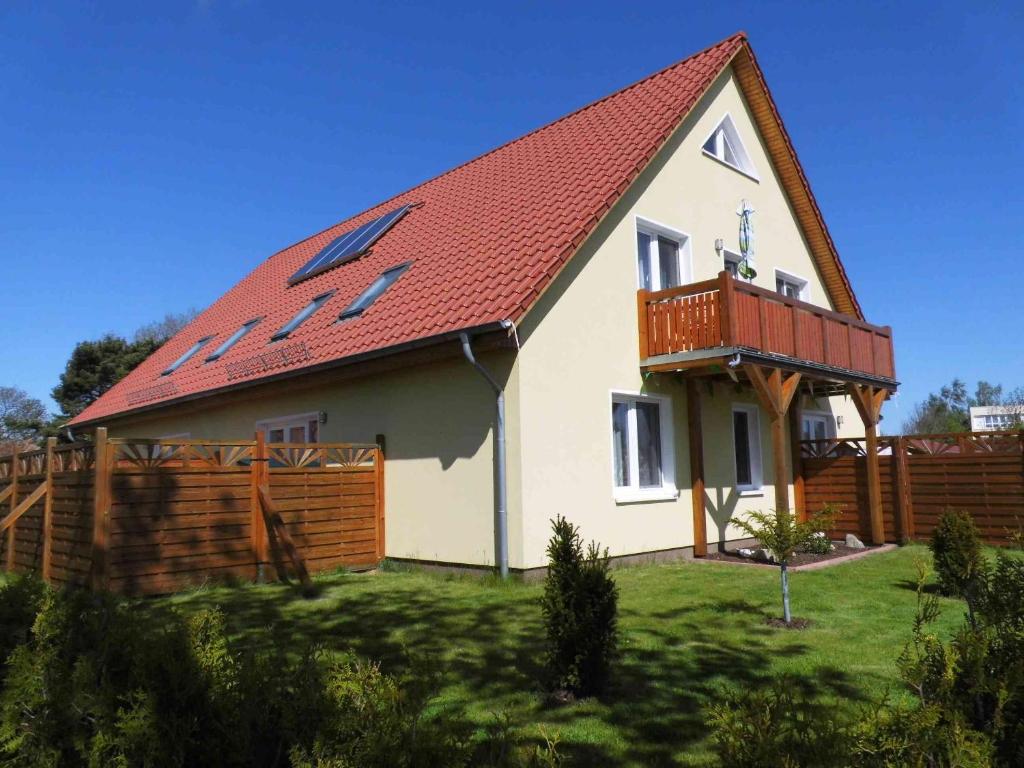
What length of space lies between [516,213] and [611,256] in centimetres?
199

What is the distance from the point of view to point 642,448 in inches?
458

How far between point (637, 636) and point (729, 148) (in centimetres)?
1160

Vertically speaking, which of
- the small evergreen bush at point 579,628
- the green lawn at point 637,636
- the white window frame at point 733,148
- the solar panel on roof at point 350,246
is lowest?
the green lawn at point 637,636

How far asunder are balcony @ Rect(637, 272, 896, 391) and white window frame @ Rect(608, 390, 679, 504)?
0.65 metres

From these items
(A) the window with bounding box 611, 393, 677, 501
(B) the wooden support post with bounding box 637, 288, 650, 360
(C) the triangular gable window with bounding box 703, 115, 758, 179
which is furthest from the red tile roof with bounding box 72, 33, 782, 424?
(A) the window with bounding box 611, 393, 677, 501

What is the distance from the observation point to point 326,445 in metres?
10.6

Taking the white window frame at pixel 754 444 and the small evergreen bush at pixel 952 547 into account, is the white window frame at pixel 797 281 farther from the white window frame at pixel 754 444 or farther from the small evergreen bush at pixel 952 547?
the small evergreen bush at pixel 952 547

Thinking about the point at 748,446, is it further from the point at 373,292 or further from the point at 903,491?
the point at 373,292

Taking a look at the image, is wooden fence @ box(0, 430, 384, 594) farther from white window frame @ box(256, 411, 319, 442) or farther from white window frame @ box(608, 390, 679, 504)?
white window frame @ box(608, 390, 679, 504)

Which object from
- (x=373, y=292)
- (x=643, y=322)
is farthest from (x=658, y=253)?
(x=373, y=292)

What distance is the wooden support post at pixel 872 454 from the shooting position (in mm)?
13750

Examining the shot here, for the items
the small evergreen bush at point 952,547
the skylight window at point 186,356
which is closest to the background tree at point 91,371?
the skylight window at point 186,356

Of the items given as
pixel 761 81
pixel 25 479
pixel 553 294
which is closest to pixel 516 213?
pixel 553 294

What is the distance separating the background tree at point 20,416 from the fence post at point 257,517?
38.1m
